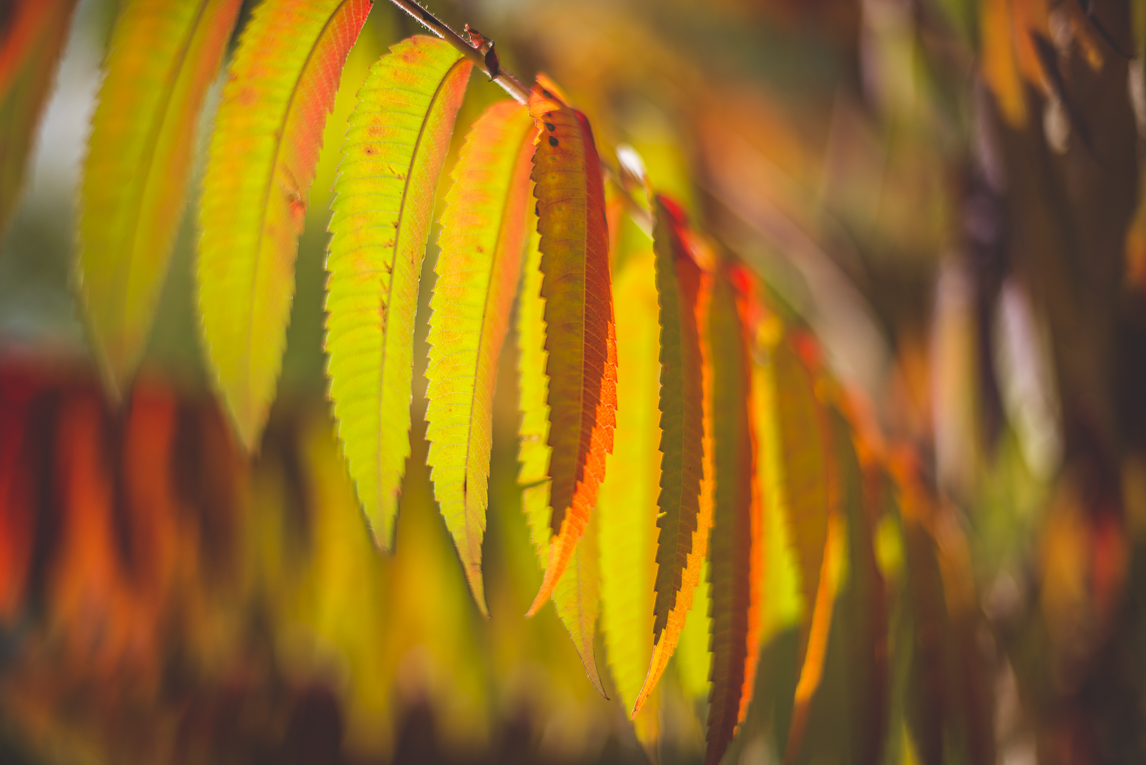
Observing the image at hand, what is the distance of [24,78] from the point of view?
17.3 inches

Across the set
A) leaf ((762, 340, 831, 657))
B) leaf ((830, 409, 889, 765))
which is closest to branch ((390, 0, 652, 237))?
leaf ((762, 340, 831, 657))

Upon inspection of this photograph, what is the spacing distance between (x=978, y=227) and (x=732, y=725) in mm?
970

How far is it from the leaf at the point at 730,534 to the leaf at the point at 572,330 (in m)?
0.13

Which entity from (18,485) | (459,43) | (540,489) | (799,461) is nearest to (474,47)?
(459,43)

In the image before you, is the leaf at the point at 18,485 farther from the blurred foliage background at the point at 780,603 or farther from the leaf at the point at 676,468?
the leaf at the point at 676,468

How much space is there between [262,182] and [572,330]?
8.6 inches

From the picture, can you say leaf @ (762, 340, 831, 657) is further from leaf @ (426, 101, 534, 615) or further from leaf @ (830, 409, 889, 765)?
leaf @ (426, 101, 534, 615)

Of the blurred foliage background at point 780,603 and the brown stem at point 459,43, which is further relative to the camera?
the blurred foliage background at point 780,603

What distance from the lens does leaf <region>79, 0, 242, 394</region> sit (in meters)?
0.40

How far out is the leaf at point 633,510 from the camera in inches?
19.5

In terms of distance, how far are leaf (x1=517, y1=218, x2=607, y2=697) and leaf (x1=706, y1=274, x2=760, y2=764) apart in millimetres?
85

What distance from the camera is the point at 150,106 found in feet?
1.42

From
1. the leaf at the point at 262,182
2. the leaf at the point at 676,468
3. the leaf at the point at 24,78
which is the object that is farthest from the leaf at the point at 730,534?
the leaf at the point at 24,78

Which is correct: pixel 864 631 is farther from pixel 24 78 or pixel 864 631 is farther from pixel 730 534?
pixel 24 78
